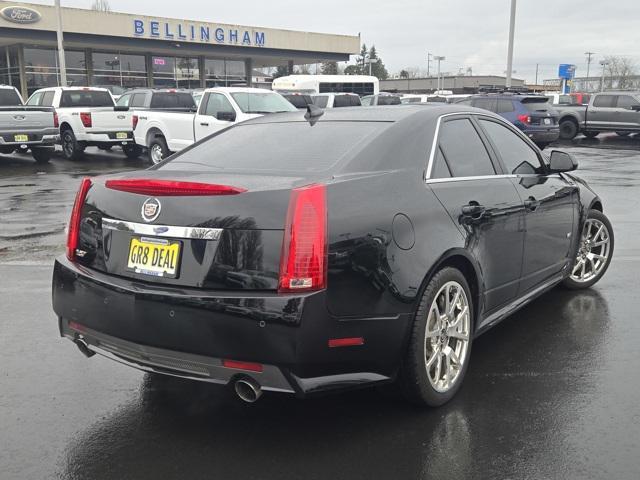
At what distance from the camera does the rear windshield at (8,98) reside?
1734 cm

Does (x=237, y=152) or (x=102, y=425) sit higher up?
(x=237, y=152)

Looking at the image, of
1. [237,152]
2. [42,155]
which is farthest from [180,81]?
[237,152]

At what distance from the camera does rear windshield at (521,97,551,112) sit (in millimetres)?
21016

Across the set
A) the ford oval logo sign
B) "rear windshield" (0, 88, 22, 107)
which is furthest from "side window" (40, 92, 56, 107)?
the ford oval logo sign

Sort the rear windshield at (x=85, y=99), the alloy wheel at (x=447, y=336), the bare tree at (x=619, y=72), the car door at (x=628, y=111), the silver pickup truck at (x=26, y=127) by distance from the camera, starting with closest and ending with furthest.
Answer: the alloy wheel at (x=447, y=336), the silver pickup truck at (x=26, y=127), the rear windshield at (x=85, y=99), the car door at (x=628, y=111), the bare tree at (x=619, y=72)

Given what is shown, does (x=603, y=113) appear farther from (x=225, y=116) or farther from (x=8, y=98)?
(x=8, y=98)

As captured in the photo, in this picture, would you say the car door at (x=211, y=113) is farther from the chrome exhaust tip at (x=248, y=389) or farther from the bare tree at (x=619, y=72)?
the bare tree at (x=619, y=72)

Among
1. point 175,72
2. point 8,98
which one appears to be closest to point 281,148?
point 8,98

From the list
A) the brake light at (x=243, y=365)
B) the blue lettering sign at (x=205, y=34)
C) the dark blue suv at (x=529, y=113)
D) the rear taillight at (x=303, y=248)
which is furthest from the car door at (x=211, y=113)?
the blue lettering sign at (x=205, y=34)

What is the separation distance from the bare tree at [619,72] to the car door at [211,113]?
286 feet

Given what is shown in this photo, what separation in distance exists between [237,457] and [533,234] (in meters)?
2.60

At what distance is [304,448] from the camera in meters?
3.24

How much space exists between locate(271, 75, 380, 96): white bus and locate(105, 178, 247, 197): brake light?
1218 inches

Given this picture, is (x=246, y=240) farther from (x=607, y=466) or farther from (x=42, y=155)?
(x=42, y=155)
